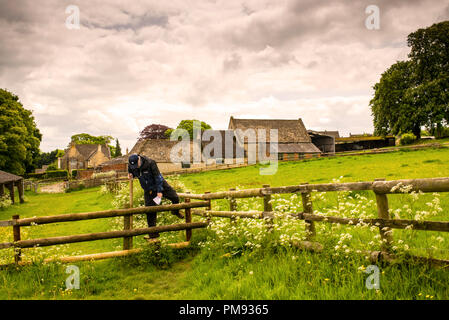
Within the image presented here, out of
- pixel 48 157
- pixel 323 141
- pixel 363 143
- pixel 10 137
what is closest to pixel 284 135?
pixel 323 141

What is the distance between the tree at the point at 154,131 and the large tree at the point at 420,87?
164 feet

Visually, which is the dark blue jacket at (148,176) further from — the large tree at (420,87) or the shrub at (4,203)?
the large tree at (420,87)

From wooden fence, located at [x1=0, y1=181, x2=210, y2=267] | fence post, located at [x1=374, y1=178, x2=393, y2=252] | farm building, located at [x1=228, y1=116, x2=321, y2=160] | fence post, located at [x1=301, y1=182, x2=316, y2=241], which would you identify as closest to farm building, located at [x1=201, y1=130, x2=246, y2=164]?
farm building, located at [x1=228, y1=116, x2=321, y2=160]

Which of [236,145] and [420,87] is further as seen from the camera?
[236,145]

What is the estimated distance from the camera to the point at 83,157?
75.0 metres

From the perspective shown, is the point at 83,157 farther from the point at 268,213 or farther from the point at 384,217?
the point at 384,217

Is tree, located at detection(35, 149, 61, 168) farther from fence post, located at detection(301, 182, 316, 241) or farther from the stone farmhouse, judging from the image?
fence post, located at detection(301, 182, 316, 241)

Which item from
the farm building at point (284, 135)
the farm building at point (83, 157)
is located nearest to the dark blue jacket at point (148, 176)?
the farm building at point (284, 135)

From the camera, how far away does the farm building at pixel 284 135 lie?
4728cm

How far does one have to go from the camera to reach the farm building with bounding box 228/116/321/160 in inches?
1861

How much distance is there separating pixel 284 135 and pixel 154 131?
3727cm

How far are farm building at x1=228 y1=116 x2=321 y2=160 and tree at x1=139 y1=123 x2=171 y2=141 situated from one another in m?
27.8
